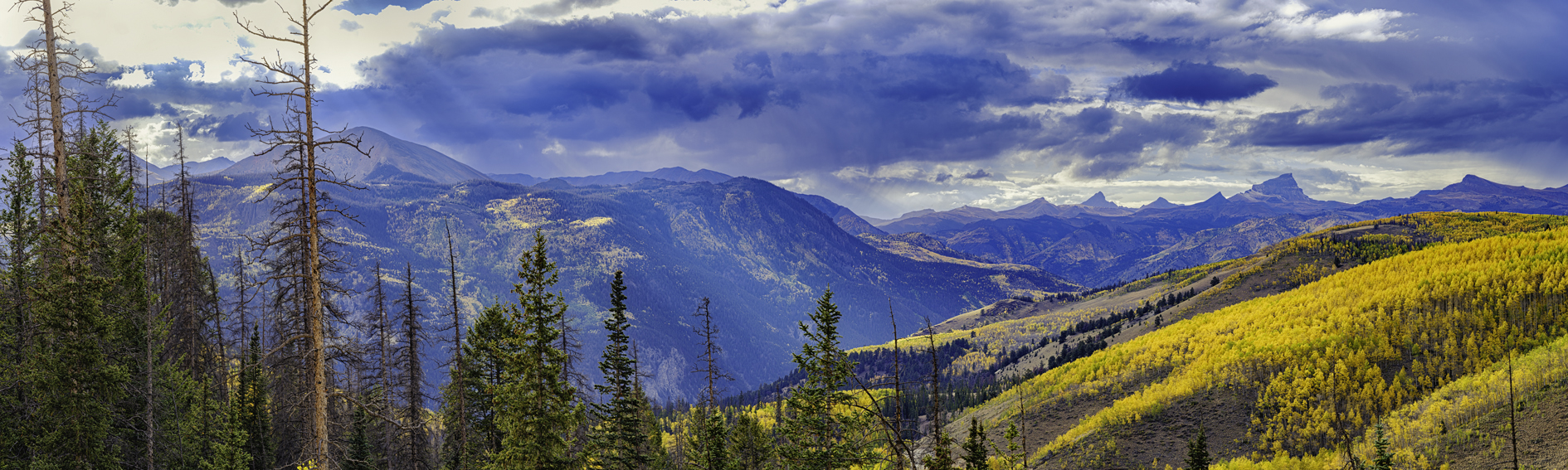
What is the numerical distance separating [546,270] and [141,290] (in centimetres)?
1688

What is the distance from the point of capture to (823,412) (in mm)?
30484

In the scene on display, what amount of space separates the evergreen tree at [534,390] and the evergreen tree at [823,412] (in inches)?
393

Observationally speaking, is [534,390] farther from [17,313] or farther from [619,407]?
[17,313]

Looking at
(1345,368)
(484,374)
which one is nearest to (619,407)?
(484,374)

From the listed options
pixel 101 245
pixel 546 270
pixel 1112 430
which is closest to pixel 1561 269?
pixel 1112 430

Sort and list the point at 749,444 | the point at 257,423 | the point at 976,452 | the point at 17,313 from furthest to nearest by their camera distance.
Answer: the point at 749,444 < the point at 257,423 < the point at 976,452 < the point at 17,313

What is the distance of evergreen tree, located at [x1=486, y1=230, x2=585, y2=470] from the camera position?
26750 millimetres

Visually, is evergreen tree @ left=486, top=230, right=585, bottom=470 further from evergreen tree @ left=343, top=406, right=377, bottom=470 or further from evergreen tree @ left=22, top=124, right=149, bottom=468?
evergreen tree @ left=343, top=406, right=377, bottom=470

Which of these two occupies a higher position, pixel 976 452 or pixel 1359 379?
pixel 976 452

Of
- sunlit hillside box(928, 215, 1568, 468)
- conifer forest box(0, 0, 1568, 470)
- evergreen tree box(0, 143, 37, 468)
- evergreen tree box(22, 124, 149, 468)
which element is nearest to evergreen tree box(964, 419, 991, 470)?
conifer forest box(0, 0, 1568, 470)

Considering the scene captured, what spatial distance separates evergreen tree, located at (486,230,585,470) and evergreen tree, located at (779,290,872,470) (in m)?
9.98

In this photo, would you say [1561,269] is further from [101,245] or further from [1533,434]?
[101,245]

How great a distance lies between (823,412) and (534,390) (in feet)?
41.9

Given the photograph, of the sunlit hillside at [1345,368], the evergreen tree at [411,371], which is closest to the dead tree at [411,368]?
the evergreen tree at [411,371]
